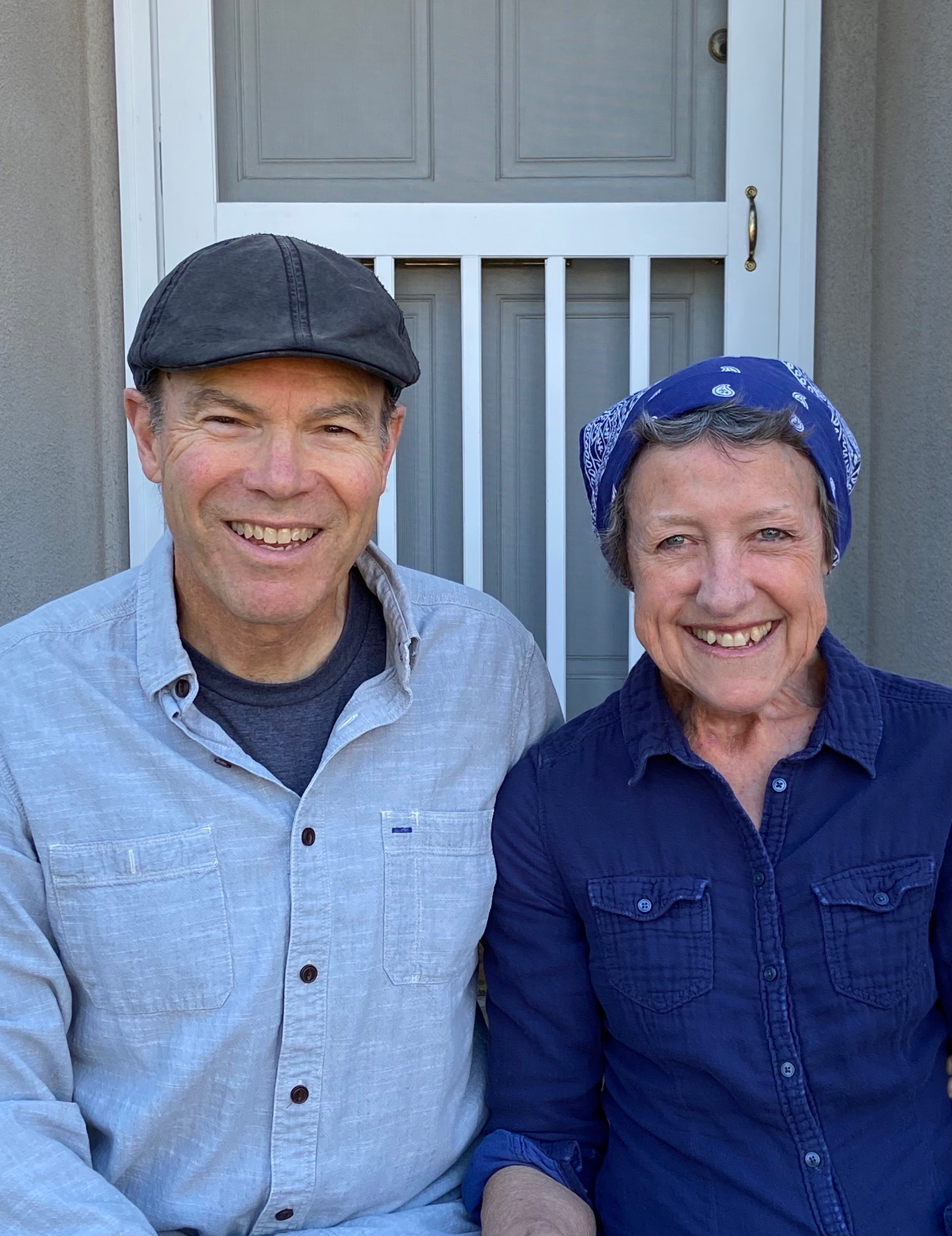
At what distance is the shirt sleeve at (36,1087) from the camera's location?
1.60m

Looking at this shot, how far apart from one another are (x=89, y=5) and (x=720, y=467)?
6.33ft

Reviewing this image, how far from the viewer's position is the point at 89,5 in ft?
9.03

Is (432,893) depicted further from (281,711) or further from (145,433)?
(145,433)

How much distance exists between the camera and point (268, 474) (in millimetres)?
1713

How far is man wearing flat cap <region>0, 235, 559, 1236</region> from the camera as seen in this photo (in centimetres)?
168

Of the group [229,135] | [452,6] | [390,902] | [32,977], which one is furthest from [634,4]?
[32,977]

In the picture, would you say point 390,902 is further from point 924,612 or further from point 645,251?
point 645,251

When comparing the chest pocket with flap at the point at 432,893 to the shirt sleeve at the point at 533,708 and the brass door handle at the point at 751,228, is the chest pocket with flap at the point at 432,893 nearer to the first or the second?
the shirt sleeve at the point at 533,708

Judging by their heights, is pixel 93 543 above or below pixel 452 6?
below

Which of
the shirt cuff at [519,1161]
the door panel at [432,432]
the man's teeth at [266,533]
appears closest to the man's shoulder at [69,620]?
the man's teeth at [266,533]

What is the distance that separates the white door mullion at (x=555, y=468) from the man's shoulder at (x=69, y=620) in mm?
1233

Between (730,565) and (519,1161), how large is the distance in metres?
0.91

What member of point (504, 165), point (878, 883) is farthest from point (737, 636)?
point (504, 165)

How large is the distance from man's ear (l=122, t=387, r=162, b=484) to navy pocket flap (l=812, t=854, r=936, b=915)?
1096 mm
